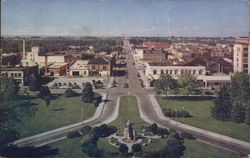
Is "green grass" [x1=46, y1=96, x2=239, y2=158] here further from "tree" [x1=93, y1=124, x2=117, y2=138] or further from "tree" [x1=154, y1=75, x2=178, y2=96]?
"tree" [x1=154, y1=75, x2=178, y2=96]

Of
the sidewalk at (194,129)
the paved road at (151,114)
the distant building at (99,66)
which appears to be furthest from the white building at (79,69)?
the sidewalk at (194,129)

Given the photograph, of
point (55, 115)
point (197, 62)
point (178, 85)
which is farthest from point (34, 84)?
point (197, 62)

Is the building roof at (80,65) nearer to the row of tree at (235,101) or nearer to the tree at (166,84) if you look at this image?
the tree at (166,84)

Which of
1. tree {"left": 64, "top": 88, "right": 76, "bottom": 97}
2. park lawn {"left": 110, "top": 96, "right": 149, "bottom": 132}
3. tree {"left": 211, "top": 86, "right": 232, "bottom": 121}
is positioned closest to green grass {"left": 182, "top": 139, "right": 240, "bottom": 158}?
tree {"left": 211, "top": 86, "right": 232, "bottom": 121}

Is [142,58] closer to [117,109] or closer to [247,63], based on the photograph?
[117,109]

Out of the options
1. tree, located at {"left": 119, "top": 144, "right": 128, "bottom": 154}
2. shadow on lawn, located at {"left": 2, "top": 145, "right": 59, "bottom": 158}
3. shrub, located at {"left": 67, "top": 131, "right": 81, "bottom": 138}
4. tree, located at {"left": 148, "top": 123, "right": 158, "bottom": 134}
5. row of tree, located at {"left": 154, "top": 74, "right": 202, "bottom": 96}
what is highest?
row of tree, located at {"left": 154, "top": 74, "right": 202, "bottom": 96}

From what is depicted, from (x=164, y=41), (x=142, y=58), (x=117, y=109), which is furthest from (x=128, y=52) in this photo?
(x=117, y=109)
